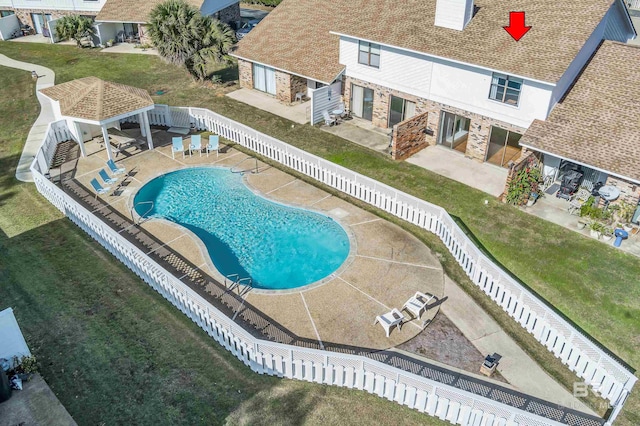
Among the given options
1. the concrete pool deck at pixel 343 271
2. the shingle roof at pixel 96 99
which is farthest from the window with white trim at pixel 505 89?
the shingle roof at pixel 96 99

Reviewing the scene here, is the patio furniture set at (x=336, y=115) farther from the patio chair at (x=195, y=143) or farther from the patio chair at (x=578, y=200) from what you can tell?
the patio chair at (x=578, y=200)

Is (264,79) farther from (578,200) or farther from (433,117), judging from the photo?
(578,200)

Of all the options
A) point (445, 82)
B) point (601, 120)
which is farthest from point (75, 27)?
point (601, 120)

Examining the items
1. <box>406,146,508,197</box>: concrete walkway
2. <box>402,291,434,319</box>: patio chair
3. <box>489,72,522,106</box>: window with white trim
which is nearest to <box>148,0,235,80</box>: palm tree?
<box>406,146,508,197</box>: concrete walkway

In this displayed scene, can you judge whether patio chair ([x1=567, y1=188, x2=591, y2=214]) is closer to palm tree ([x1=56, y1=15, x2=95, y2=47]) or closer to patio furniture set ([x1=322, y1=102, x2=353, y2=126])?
patio furniture set ([x1=322, y1=102, x2=353, y2=126])

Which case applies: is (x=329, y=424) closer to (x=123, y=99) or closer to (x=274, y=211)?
(x=274, y=211)
